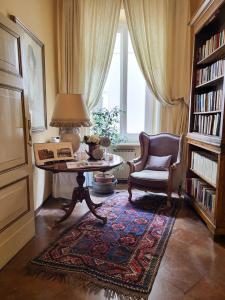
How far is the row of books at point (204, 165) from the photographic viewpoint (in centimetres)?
242

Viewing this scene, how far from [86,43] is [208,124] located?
2.25 metres

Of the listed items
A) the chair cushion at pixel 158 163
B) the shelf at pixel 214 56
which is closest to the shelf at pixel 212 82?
the shelf at pixel 214 56

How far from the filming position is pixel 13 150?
1.97 m

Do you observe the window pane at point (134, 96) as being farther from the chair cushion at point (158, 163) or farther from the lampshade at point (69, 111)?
the lampshade at point (69, 111)

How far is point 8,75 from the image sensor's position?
1850 millimetres

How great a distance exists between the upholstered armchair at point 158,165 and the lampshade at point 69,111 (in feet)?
3.53

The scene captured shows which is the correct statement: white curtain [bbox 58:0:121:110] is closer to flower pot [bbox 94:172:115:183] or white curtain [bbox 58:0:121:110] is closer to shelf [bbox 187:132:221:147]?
flower pot [bbox 94:172:115:183]

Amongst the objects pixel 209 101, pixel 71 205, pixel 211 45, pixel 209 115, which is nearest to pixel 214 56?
pixel 211 45

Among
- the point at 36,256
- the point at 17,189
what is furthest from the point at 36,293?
the point at 17,189

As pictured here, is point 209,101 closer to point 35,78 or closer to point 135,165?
point 135,165

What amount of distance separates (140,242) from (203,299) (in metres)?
0.77

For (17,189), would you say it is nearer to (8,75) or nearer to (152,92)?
(8,75)

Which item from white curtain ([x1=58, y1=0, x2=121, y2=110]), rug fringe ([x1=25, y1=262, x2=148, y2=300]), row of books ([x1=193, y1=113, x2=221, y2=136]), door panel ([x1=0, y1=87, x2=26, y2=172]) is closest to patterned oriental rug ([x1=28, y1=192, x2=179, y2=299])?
rug fringe ([x1=25, y1=262, x2=148, y2=300])

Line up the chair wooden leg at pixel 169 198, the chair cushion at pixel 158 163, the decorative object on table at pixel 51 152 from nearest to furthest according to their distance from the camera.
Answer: the decorative object on table at pixel 51 152 < the chair wooden leg at pixel 169 198 < the chair cushion at pixel 158 163
